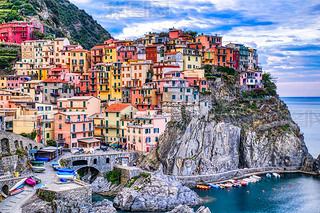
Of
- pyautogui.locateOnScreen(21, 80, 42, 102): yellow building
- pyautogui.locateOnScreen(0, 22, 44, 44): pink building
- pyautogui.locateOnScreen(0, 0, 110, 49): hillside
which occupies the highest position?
pyautogui.locateOnScreen(0, 0, 110, 49): hillside

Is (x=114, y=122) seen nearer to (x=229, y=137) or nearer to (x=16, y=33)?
(x=229, y=137)

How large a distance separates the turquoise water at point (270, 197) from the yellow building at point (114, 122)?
1636cm

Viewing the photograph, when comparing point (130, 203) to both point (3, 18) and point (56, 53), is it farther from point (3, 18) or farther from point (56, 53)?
point (3, 18)

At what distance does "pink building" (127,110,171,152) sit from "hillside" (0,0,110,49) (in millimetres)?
52571

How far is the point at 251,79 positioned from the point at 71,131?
130 ft

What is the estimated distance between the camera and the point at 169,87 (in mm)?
73125

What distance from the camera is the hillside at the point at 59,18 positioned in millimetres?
114375

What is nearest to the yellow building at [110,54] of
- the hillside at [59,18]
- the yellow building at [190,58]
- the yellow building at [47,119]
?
the yellow building at [190,58]


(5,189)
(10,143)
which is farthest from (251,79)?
(5,189)

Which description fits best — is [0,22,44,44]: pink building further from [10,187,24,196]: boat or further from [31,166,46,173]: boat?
[10,187,24,196]: boat

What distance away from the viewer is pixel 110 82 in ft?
275

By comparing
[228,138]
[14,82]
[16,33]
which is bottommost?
[228,138]

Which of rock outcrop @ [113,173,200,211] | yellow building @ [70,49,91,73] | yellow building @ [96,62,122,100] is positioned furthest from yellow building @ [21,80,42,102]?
rock outcrop @ [113,173,200,211]

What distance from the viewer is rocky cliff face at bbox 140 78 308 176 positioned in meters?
69.4
